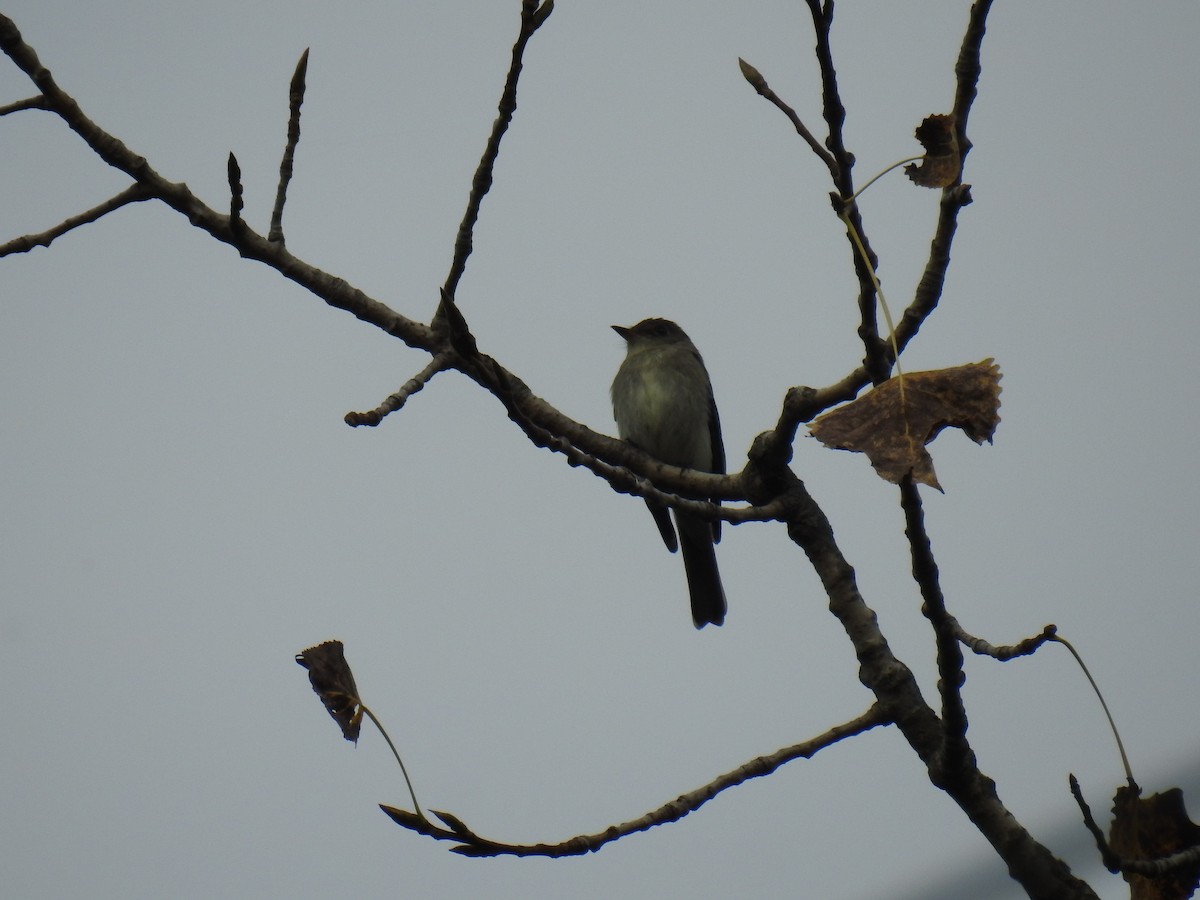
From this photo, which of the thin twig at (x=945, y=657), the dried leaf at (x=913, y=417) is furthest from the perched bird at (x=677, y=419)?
the dried leaf at (x=913, y=417)

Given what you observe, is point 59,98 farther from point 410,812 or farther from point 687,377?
point 687,377

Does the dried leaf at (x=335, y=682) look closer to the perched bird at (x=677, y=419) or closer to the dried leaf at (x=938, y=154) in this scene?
the dried leaf at (x=938, y=154)

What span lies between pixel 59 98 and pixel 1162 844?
3026 millimetres

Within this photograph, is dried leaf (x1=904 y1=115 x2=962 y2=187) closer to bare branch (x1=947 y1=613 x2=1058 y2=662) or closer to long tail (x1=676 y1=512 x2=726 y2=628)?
bare branch (x1=947 y1=613 x2=1058 y2=662)

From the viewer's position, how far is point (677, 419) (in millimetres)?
8852

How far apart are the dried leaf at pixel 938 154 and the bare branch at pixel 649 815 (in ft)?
3.99

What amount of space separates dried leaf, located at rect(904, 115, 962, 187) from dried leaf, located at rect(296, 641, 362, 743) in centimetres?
161

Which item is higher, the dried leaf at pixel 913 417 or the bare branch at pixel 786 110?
the bare branch at pixel 786 110

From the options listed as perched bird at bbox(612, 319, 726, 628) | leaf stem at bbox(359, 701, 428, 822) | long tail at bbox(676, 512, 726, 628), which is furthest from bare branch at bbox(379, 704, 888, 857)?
long tail at bbox(676, 512, 726, 628)

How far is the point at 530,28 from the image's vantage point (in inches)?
120

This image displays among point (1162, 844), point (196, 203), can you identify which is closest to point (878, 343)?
point (1162, 844)

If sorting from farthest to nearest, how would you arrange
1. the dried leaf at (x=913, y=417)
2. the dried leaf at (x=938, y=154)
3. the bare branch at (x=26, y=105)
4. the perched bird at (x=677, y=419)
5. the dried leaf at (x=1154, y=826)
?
1. the perched bird at (x=677, y=419)
2. the bare branch at (x=26, y=105)
3. the dried leaf at (x=1154, y=826)
4. the dried leaf at (x=938, y=154)
5. the dried leaf at (x=913, y=417)

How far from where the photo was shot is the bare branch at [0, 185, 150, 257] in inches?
119

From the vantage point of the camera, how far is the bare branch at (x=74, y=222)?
3016 millimetres
